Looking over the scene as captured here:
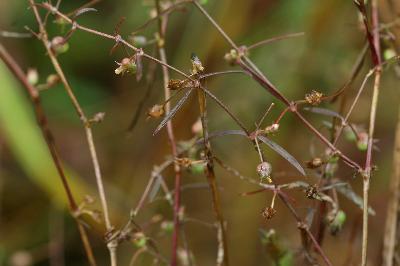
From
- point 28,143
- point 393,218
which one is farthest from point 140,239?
point 28,143

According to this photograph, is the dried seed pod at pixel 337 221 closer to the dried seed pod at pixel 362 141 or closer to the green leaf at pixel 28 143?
the dried seed pod at pixel 362 141

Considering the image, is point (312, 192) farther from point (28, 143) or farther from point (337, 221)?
point (28, 143)

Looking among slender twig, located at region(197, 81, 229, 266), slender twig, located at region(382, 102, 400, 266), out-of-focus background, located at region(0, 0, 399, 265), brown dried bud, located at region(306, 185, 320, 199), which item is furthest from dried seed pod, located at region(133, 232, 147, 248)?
out-of-focus background, located at region(0, 0, 399, 265)

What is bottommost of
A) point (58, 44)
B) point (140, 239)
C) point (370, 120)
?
point (140, 239)

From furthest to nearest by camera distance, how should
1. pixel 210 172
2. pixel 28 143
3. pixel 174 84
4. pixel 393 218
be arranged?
1. pixel 28 143
2. pixel 393 218
3. pixel 210 172
4. pixel 174 84

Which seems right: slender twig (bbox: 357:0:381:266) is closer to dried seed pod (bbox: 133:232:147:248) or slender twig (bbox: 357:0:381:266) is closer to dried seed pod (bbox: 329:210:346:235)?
dried seed pod (bbox: 329:210:346:235)

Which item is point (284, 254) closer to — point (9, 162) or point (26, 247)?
point (26, 247)

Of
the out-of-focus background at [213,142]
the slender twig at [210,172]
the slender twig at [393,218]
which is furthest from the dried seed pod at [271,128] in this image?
the out-of-focus background at [213,142]

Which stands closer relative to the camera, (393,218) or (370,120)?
(370,120)

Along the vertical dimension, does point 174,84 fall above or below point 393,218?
above

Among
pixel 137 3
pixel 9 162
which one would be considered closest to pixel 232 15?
pixel 137 3
